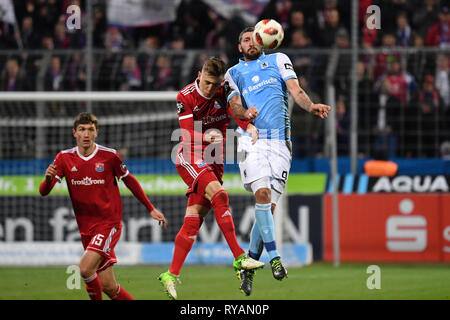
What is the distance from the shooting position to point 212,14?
1700cm

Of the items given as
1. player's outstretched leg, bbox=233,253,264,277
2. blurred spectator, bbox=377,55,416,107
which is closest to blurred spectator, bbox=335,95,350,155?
blurred spectator, bbox=377,55,416,107

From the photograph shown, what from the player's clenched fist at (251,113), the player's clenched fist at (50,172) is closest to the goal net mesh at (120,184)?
the player's clenched fist at (50,172)

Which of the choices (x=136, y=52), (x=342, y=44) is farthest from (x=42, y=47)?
(x=342, y=44)

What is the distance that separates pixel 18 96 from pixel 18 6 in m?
3.83

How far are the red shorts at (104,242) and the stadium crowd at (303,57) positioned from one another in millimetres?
5966

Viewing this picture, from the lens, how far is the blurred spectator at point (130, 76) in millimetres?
15227

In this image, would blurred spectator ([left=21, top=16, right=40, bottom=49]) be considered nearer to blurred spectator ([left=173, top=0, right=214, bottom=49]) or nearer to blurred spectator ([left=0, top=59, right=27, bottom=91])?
blurred spectator ([left=0, top=59, right=27, bottom=91])

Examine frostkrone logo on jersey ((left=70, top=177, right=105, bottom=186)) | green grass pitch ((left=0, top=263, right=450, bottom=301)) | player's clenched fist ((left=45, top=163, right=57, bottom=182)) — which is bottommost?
green grass pitch ((left=0, top=263, right=450, bottom=301))

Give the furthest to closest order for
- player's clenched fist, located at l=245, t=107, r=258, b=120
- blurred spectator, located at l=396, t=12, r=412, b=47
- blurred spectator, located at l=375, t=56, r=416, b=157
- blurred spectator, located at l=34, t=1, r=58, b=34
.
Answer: blurred spectator, located at l=34, t=1, r=58, b=34
blurred spectator, located at l=396, t=12, r=412, b=47
blurred spectator, located at l=375, t=56, r=416, b=157
player's clenched fist, located at l=245, t=107, r=258, b=120

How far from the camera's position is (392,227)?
569 inches

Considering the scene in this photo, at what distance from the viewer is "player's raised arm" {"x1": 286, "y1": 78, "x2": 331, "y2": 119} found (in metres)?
7.83

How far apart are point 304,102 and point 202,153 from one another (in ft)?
4.22

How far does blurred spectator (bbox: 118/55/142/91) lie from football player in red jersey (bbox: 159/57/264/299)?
255 inches

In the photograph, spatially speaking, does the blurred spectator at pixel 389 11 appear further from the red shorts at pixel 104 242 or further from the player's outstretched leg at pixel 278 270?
the player's outstretched leg at pixel 278 270
